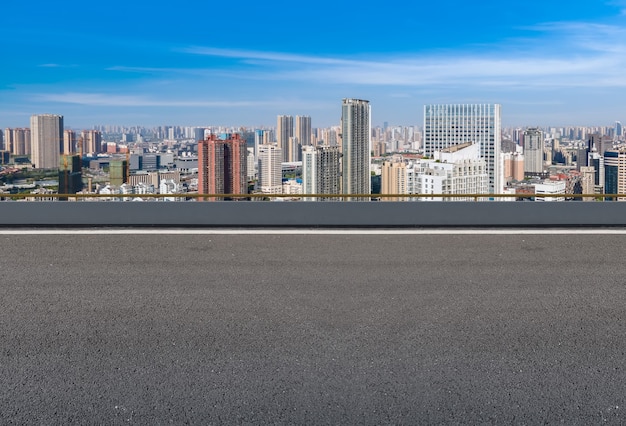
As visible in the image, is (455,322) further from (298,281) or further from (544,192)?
(544,192)

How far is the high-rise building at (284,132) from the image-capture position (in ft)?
Answer: 55.7

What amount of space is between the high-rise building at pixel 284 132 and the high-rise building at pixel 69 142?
5034mm

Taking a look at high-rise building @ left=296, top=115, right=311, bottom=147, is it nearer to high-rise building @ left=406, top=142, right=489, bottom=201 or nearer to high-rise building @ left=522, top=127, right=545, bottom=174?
high-rise building @ left=406, top=142, right=489, bottom=201

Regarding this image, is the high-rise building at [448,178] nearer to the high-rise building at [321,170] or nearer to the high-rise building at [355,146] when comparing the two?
the high-rise building at [355,146]

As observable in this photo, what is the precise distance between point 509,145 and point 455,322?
10.8 m

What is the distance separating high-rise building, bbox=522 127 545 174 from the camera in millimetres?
15453

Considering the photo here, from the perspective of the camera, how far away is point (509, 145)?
16.5 metres

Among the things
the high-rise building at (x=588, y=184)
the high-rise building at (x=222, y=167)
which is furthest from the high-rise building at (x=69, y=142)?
the high-rise building at (x=588, y=184)

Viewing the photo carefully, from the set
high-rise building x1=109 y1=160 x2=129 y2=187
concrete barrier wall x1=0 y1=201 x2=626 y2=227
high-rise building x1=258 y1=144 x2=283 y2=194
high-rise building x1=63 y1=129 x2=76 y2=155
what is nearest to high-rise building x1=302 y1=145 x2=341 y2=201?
concrete barrier wall x1=0 y1=201 x2=626 y2=227

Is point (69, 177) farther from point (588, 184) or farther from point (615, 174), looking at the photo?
point (615, 174)

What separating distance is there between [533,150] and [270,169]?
6.55 meters

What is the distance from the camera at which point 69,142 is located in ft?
53.3

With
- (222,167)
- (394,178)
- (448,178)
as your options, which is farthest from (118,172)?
(448,178)

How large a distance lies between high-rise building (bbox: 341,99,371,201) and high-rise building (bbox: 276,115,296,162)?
149 centimetres
